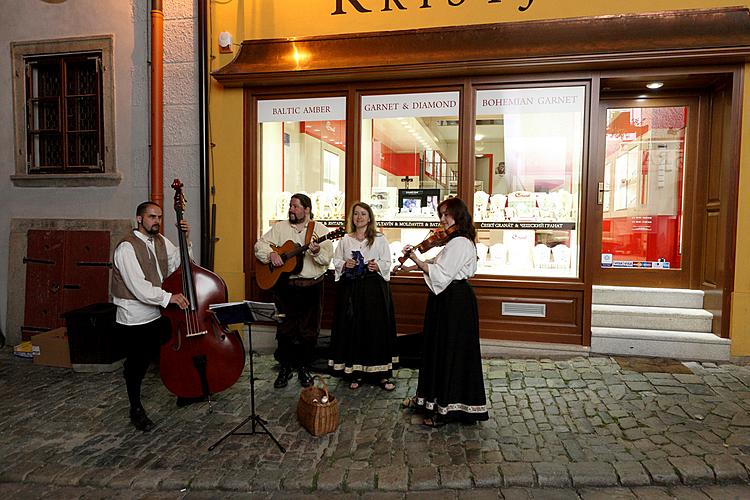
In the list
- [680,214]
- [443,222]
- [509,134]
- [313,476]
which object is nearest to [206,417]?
[313,476]

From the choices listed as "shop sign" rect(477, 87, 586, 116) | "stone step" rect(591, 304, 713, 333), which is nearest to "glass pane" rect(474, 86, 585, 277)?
"shop sign" rect(477, 87, 586, 116)

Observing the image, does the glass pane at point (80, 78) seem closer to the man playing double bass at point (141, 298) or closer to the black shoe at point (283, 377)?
the man playing double bass at point (141, 298)

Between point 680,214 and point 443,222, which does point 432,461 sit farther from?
point 680,214

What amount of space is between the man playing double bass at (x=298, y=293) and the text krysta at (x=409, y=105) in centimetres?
179

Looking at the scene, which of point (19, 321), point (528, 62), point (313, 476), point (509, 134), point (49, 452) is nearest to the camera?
point (313, 476)

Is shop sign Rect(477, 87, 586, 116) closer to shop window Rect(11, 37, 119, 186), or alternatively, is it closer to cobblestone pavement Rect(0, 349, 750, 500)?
cobblestone pavement Rect(0, 349, 750, 500)

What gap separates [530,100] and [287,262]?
Answer: 3338 millimetres

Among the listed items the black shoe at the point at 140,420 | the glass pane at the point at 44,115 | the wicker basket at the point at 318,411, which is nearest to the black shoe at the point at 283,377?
the wicker basket at the point at 318,411

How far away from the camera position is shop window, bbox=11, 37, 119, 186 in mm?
6547

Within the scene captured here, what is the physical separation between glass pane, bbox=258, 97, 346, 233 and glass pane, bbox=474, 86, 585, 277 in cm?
172

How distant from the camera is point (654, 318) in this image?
583cm

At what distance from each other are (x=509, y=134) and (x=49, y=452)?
5.42m

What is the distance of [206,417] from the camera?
14.0 feet

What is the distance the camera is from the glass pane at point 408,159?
19.9 feet
